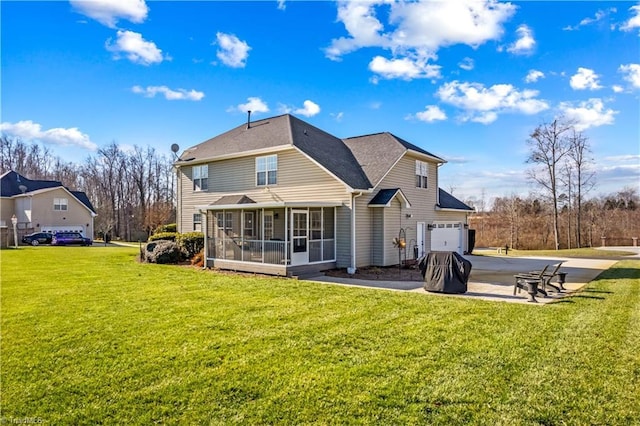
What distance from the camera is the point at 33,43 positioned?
9.90 m

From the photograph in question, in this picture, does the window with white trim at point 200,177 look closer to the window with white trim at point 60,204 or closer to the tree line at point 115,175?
the window with white trim at point 60,204

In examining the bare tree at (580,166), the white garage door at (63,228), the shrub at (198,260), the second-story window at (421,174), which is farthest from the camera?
the white garage door at (63,228)

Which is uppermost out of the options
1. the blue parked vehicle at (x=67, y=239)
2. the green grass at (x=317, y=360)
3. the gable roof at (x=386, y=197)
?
the gable roof at (x=386, y=197)

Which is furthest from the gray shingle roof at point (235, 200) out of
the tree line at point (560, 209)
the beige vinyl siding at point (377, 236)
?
the tree line at point (560, 209)

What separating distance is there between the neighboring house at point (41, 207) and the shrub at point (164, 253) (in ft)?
73.8

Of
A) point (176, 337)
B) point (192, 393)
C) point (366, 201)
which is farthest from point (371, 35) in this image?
point (192, 393)

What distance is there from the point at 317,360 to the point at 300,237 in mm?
8865

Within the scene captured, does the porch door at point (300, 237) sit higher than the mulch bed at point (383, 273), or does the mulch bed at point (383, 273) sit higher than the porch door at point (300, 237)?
the porch door at point (300, 237)

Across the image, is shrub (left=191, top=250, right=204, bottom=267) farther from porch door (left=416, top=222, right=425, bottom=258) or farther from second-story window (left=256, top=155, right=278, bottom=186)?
porch door (left=416, top=222, right=425, bottom=258)

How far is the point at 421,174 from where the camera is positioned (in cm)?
1858

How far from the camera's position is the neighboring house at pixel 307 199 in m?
14.0

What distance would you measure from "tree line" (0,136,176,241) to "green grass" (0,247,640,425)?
1617 inches

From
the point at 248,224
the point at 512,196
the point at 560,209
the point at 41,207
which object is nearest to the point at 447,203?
the point at 248,224

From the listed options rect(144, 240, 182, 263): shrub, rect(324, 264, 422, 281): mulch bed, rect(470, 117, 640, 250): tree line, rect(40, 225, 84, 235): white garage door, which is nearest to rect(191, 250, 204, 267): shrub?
rect(144, 240, 182, 263): shrub
